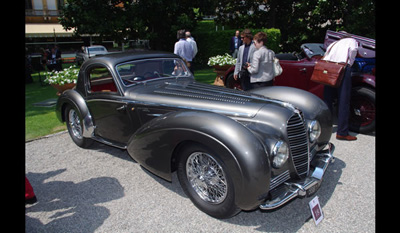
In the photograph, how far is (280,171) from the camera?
114 inches

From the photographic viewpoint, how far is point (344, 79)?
4.91 meters

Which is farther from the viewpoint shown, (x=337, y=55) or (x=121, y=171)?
(x=337, y=55)

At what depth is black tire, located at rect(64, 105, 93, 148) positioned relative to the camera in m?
5.13

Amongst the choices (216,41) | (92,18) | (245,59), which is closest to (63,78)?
(245,59)

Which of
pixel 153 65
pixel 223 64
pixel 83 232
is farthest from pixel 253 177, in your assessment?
pixel 223 64

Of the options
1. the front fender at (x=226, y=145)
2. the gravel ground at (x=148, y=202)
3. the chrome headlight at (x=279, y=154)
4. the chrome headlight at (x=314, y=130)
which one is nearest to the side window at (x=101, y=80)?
the gravel ground at (x=148, y=202)

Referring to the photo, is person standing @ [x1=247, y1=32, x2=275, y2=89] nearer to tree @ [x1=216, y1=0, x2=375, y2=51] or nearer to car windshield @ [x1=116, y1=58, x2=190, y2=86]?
car windshield @ [x1=116, y1=58, x2=190, y2=86]

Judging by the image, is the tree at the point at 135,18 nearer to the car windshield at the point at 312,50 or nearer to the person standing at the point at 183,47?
the person standing at the point at 183,47

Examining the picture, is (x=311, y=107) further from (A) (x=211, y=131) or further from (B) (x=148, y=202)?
(B) (x=148, y=202)
